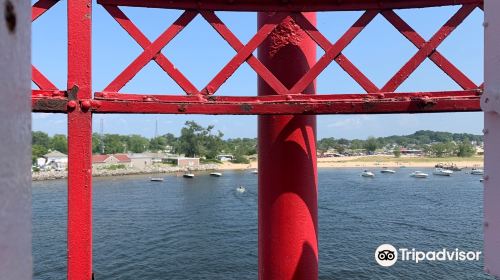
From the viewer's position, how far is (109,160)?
10962 cm

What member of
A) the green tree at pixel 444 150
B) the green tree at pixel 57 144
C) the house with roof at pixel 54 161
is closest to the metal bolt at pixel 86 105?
the house with roof at pixel 54 161

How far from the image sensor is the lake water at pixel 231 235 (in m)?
25.2

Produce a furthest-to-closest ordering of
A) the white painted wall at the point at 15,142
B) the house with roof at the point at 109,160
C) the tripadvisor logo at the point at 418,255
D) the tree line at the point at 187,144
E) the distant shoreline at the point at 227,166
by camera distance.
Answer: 1. the tree line at the point at 187,144
2. the house with roof at the point at 109,160
3. the distant shoreline at the point at 227,166
4. the tripadvisor logo at the point at 418,255
5. the white painted wall at the point at 15,142

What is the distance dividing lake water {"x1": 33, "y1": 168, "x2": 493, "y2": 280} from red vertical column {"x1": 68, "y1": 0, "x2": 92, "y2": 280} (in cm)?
2188

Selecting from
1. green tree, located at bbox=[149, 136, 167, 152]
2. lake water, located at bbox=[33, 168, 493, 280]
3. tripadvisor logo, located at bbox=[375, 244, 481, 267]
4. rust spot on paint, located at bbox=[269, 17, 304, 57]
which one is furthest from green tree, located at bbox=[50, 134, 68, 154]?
rust spot on paint, located at bbox=[269, 17, 304, 57]

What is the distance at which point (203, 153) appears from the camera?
135875 millimetres

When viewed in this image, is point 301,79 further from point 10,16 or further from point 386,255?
point 386,255

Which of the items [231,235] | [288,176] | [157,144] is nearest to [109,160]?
[157,144]

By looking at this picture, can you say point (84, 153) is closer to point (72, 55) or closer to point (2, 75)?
point (72, 55)

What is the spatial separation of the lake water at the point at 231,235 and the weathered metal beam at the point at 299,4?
869 inches

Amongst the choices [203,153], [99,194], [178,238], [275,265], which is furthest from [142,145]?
[275,265]

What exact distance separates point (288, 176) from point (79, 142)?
2383 millimetres

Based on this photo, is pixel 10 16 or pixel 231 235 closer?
pixel 10 16

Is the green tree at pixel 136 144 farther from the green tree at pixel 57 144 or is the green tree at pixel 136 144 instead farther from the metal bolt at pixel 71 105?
the metal bolt at pixel 71 105
